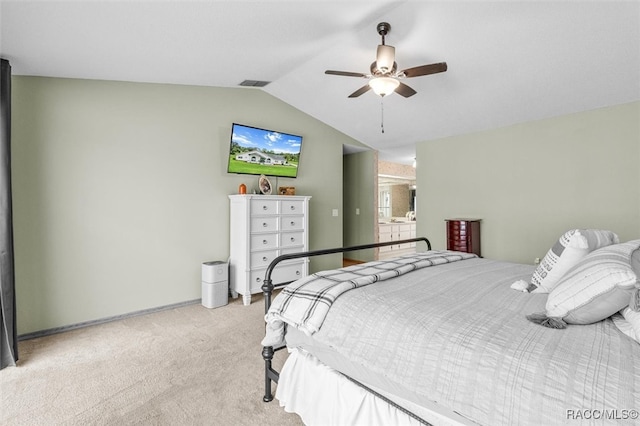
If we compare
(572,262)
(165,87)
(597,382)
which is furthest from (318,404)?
(165,87)

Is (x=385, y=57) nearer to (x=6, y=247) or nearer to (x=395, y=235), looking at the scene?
(x=6, y=247)

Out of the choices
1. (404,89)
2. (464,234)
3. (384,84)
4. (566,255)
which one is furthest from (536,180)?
(566,255)

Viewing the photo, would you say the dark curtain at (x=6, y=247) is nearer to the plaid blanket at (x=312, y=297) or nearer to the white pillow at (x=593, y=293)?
the plaid blanket at (x=312, y=297)

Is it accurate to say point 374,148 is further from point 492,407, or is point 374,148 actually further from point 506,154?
point 492,407

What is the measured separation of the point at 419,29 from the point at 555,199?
303 centimetres

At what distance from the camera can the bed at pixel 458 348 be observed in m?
0.91

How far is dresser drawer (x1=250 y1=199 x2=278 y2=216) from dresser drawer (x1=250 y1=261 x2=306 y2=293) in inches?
29.5

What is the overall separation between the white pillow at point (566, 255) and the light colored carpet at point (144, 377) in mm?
1643

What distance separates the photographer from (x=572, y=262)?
1.71 metres

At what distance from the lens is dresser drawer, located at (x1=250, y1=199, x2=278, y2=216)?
391 centimetres

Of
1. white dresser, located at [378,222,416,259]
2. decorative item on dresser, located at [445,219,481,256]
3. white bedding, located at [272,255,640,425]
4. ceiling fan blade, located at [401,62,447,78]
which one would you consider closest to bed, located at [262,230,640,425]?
white bedding, located at [272,255,640,425]

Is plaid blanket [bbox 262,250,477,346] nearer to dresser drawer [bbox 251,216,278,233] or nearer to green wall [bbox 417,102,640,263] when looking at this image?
dresser drawer [bbox 251,216,278,233]

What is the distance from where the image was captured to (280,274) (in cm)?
411

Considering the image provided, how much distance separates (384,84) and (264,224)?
7.39ft
